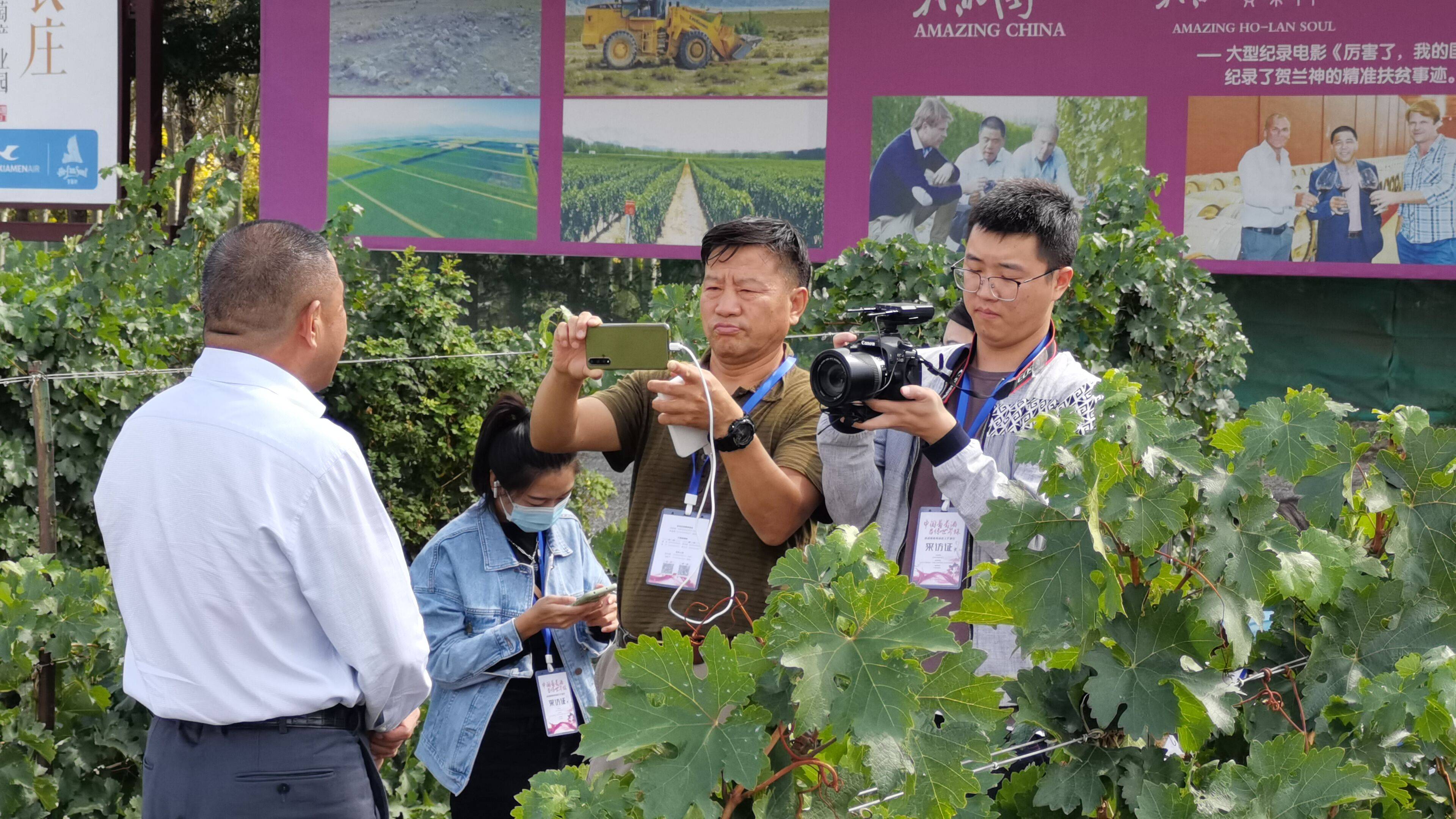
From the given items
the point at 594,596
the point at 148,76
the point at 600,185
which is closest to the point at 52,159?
the point at 148,76

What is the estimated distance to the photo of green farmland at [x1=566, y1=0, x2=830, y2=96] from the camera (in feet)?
21.1

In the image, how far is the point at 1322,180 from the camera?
5.95m

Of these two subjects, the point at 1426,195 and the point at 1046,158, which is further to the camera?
the point at 1046,158

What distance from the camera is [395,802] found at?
3490 millimetres

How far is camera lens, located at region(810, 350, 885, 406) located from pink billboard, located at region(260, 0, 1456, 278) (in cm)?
419

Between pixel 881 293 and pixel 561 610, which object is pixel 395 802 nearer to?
pixel 561 610

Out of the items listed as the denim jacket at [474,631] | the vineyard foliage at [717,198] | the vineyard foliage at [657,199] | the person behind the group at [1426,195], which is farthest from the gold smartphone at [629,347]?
the person behind the group at [1426,195]

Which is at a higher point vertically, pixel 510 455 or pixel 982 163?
pixel 982 163

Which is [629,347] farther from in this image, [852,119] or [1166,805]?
[852,119]

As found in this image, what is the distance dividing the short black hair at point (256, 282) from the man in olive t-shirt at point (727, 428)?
19.9 inches

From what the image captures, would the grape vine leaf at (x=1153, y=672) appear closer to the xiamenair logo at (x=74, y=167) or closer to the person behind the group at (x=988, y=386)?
the person behind the group at (x=988, y=386)

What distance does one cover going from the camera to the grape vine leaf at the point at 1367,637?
1521mm

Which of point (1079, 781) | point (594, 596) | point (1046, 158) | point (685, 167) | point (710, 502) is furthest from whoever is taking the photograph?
point (685, 167)

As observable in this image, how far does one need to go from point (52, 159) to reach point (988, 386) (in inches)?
243
